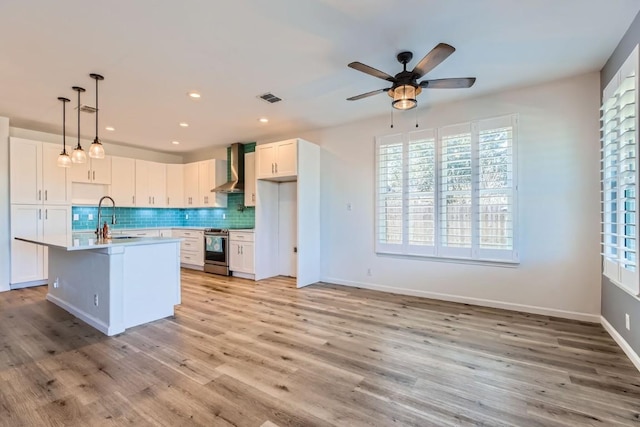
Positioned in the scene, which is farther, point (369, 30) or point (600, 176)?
point (600, 176)

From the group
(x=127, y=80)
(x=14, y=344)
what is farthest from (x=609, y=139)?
(x=14, y=344)

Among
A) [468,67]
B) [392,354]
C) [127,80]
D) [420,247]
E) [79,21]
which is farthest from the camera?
[420,247]

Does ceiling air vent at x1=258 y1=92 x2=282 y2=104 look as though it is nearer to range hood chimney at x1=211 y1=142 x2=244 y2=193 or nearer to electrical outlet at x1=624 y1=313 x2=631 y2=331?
range hood chimney at x1=211 y1=142 x2=244 y2=193

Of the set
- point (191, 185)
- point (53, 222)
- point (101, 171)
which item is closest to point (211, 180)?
point (191, 185)

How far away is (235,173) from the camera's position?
21.2 feet

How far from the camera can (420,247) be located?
4.62 m

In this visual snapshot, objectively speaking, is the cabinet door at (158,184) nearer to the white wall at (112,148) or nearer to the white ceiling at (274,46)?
the white wall at (112,148)

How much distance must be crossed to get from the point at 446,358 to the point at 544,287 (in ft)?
6.49

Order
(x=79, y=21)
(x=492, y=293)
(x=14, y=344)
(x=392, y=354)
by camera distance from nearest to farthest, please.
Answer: (x=79, y=21) < (x=392, y=354) < (x=14, y=344) < (x=492, y=293)

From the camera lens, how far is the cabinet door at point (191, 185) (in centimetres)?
715

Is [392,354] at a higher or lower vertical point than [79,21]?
lower

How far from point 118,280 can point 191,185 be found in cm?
426

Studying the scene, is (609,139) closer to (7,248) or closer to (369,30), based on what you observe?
(369,30)

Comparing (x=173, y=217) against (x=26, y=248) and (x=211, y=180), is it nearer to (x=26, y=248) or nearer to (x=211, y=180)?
(x=211, y=180)
